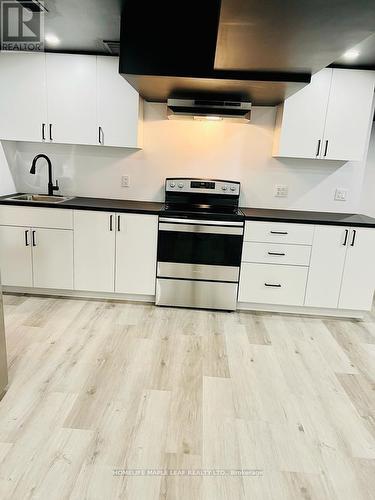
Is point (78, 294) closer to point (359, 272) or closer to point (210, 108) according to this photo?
point (210, 108)

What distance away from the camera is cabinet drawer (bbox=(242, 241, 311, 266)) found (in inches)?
118

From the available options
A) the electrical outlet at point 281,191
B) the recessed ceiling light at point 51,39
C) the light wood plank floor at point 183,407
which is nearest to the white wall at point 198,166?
the electrical outlet at point 281,191

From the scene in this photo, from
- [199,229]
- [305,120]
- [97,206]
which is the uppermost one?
[305,120]

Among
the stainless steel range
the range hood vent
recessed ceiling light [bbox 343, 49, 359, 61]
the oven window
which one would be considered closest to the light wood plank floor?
the stainless steel range

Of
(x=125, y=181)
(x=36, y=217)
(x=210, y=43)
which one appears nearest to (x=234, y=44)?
(x=210, y=43)

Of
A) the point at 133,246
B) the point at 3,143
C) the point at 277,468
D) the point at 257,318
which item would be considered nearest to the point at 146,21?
the point at 133,246

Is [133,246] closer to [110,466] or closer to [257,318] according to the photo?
[257,318]

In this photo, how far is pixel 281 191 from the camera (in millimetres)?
3432

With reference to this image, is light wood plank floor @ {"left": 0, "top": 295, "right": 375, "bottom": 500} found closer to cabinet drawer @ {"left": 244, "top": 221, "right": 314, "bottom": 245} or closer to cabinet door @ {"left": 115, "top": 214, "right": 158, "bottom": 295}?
cabinet door @ {"left": 115, "top": 214, "right": 158, "bottom": 295}

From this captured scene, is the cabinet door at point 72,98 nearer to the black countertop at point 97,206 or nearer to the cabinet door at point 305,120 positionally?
the black countertop at point 97,206

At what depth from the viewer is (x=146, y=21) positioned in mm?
2219

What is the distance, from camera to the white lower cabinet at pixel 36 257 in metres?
3.05

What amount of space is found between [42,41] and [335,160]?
2739mm

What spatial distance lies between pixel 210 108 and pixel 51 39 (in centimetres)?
137
